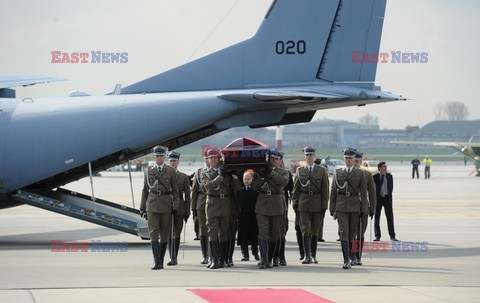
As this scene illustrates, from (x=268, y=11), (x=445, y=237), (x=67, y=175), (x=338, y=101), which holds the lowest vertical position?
(x=445, y=237)

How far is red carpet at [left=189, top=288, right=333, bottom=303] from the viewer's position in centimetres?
1055

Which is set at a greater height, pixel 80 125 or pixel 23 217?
pixel 80 125

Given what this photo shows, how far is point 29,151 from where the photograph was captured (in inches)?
738

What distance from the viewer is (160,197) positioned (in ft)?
47.5

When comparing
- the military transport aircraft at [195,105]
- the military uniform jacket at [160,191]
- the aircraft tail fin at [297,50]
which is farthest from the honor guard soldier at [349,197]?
the aircraft tail fin at [297,50]

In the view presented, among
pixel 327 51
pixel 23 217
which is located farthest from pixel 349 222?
pixel 23 217

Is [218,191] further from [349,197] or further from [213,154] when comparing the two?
[349,197]

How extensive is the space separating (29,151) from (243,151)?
6388 millimetres

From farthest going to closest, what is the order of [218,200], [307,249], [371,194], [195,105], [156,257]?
1. [195,105]
2. [371,194]
3. [307,249]
4. [218,200]
5. [156,257]

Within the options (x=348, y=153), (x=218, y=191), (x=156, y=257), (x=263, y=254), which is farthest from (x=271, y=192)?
(x=156, y=257)

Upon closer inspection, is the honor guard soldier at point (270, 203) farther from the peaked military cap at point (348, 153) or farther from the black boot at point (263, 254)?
the peaked military cap at point (348, 153)

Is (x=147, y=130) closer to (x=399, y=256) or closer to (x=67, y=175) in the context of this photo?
(x=67, y=175)

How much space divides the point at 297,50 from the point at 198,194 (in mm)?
4776

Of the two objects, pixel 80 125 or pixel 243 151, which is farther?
pixel 80 125
